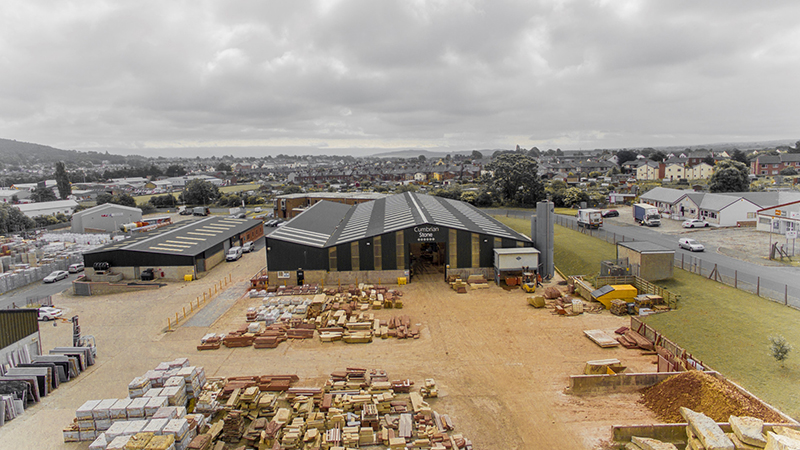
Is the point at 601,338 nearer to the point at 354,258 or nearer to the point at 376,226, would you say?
the point at 354,258

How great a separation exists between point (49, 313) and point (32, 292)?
10392 mm

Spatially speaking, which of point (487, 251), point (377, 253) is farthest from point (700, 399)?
point (377, 253)

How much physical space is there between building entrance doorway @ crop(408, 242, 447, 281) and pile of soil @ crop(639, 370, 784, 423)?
18023 millimetres

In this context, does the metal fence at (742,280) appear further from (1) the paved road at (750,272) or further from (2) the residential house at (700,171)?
(2) the residential house at (700,171)

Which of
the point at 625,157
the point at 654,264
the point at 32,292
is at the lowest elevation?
the point at 32,292

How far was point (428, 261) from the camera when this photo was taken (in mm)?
38094

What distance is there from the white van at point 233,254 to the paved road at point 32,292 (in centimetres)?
1251

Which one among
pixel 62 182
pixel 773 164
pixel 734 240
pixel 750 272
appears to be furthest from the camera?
pixel 62 182

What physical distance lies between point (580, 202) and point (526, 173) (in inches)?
380

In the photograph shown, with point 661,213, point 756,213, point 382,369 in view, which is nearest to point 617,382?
point 382,369

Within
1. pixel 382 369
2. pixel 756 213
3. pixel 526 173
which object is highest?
pixel 526 173

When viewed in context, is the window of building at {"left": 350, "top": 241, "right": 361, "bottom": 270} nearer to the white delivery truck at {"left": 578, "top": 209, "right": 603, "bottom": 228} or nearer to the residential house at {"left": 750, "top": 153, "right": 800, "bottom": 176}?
the white delivery truck at {"left": 578, "top": 209, "right": 603, "bottom": 228}

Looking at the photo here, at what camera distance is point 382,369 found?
18688mm

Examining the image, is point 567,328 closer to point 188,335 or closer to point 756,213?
point 188,335
